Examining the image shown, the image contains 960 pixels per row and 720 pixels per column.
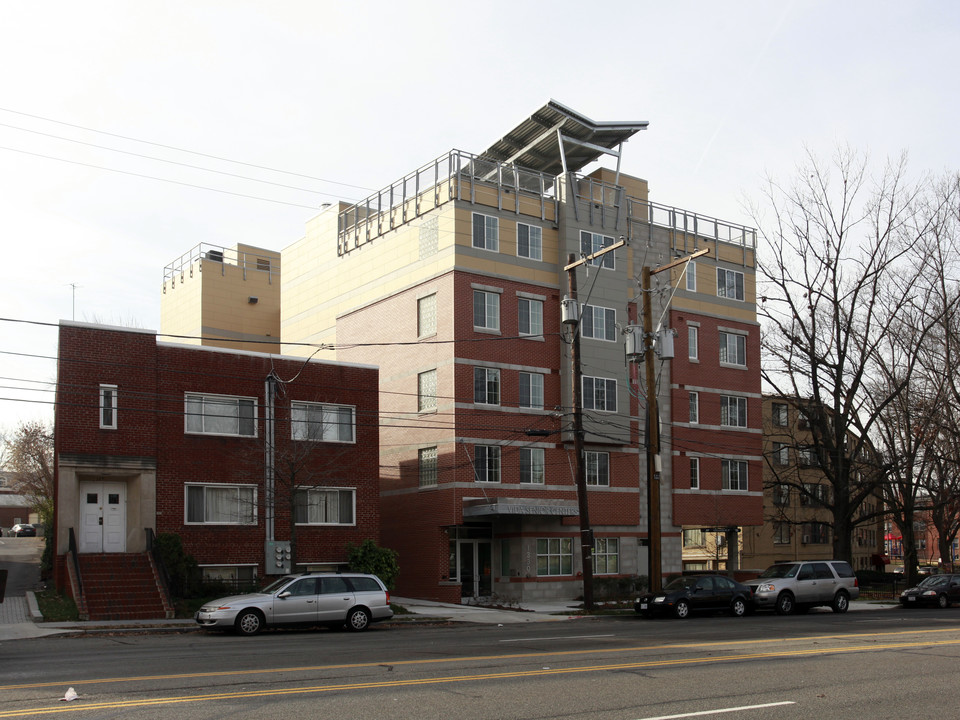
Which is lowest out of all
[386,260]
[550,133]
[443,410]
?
[443,410]

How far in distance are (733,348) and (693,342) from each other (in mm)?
3077

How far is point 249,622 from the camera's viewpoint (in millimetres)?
22438

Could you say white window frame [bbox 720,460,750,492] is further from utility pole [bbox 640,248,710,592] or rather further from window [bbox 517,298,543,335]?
utility pole [bbox 640,248,710,592]

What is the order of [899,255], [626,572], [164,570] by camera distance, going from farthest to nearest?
[899,255] → [626,572] → [164,570]

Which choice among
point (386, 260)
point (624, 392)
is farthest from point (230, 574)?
point (624, 392)

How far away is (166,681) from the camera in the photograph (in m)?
13.0

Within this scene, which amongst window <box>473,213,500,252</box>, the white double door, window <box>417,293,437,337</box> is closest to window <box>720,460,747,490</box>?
window <box>473,213,500,252</box>

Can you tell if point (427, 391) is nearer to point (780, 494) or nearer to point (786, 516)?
point (780, 494)

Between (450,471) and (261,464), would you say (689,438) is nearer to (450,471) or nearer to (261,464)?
(450,471)

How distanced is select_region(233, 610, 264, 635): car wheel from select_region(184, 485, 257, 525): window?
9.50m

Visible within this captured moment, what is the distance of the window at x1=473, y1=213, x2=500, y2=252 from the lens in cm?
3950

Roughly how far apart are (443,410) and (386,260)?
8143 mm

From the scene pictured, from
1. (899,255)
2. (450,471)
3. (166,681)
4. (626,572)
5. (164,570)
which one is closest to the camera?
(166,681)

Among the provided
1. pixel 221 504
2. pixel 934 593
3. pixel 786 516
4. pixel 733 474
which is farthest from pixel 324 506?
pixel 786 516
